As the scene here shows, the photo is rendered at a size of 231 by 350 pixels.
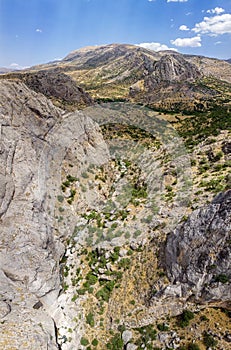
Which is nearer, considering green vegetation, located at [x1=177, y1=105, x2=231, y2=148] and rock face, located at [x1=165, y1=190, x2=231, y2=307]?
rock face, located at [x1=165, y1=190, x2=231, y2=307]

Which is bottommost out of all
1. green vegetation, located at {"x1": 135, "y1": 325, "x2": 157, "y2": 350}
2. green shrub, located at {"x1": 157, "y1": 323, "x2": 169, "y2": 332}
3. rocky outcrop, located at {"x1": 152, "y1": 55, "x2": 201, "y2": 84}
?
green vegetation, located at {"x1": 135, "y1": 325, "x2": 157, "y2": 350}

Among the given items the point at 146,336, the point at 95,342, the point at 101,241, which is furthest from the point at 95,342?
the point at 101,241

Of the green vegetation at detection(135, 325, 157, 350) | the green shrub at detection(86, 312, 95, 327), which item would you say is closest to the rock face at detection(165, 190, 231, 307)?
the green vegetation at detection(135, 325, 157, 350)

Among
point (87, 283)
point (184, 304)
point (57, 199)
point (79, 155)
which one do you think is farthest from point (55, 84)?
point (184, 304)

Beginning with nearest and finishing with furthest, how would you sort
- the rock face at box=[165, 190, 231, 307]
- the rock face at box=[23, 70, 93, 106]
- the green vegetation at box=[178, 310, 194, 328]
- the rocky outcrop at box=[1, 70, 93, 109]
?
the rock face at box=[165, 190, 231, 307] → the green vegetation at box=[178, 310, 194, 328] → the rocky outcrop at box=[1, 70, 93, 109] → the rock face at box=[23, 70, 93, 106]

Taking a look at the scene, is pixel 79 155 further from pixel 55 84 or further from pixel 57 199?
pixel 55 84

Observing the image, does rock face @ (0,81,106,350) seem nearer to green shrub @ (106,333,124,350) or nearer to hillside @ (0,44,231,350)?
hillside @ (0,44,231,350)
